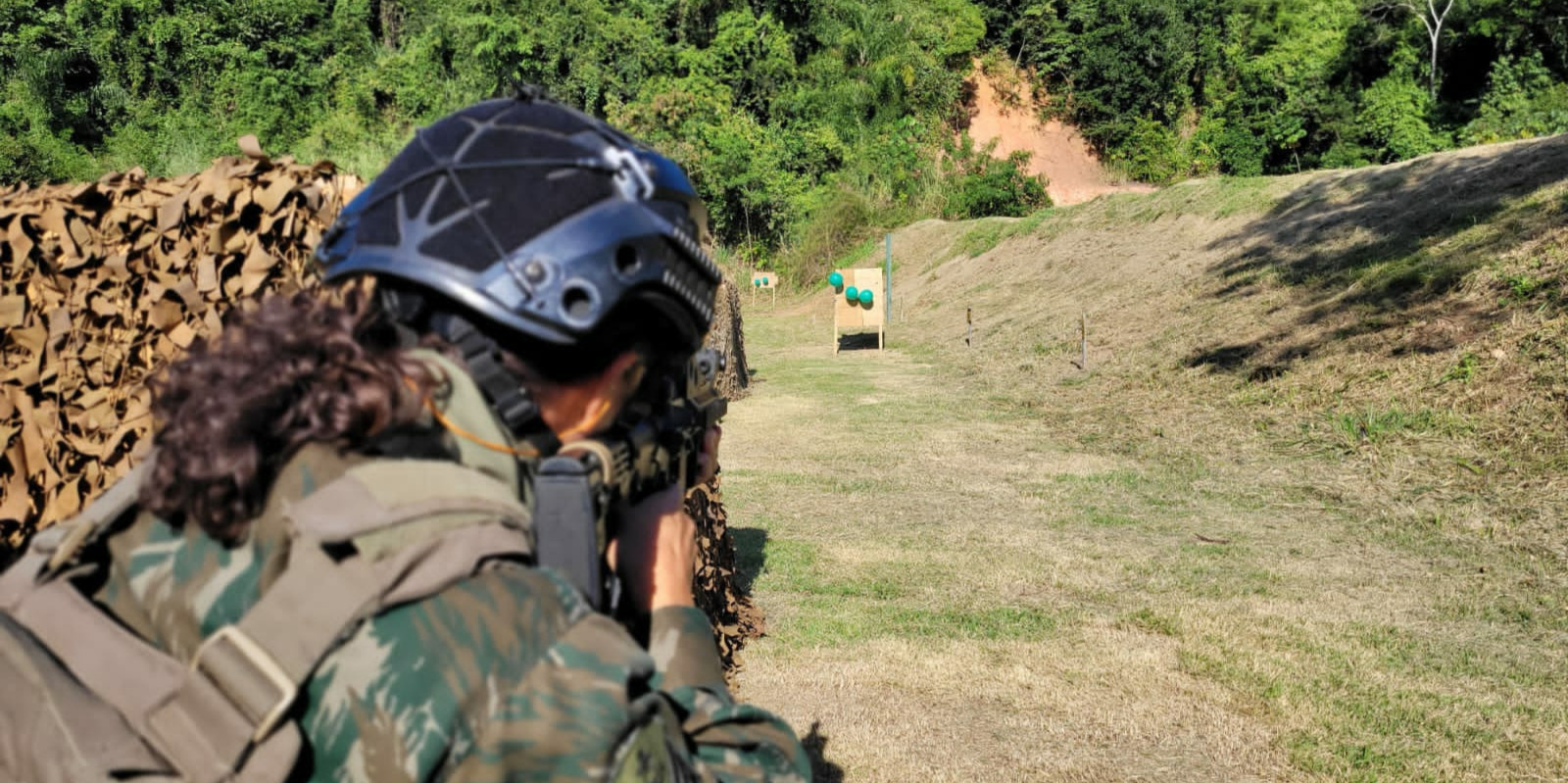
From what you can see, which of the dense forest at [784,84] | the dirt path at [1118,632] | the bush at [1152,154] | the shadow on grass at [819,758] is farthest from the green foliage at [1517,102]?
the shadow on grass at [819,758]

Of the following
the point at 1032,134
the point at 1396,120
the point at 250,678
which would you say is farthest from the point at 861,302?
the point at 1032,134

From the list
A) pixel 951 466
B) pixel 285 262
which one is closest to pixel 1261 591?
pixel 951 466

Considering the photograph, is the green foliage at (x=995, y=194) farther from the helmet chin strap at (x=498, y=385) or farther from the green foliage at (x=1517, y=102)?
the helmet chin strap at (x=498, y=385)

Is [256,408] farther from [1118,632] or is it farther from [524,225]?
[1118,632]

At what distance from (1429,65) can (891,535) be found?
120 feet

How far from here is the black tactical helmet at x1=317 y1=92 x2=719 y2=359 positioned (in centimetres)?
140

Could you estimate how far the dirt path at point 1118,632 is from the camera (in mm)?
4324

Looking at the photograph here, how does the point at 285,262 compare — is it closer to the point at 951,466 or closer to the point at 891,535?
the point at 891,535

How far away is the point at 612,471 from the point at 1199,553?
623 cm

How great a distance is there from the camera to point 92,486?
2594 mm

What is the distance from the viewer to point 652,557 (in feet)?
5.26

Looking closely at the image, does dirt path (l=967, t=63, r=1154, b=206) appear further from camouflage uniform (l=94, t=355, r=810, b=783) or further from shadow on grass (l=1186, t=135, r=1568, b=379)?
camouflage uniform (l=94, t=355, r=810, b=783)

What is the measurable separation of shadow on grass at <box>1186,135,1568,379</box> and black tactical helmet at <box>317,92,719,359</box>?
998cm

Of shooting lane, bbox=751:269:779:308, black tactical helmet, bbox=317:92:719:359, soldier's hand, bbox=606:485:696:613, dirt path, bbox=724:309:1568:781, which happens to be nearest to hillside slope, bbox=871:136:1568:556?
dirt path, bbox=724:309:1568:781
